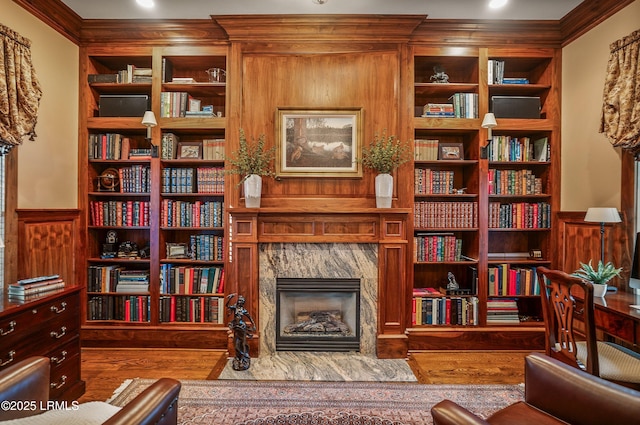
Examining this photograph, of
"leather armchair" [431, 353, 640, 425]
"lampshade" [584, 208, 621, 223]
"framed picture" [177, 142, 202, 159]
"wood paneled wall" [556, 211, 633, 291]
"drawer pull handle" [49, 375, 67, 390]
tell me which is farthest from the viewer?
"framed picture" [177, 142, 202, 159]

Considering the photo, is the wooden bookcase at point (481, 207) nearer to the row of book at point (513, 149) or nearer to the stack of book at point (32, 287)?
the row of book at point (513, 149)

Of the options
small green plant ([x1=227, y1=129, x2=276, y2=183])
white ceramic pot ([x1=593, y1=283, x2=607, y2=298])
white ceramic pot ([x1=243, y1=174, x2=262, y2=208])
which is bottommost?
white ceramic pot ([x1=593, y1=283, x2=607, y2=298])

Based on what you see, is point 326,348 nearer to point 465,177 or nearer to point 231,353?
point 231,353

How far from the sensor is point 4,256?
8.81 ft

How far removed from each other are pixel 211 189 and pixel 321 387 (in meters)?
2.10

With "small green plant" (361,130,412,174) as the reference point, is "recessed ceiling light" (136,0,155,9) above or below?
above

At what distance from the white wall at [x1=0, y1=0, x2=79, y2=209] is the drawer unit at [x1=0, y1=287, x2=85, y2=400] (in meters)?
1.01

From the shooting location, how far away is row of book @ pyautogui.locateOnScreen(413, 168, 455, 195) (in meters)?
3.46

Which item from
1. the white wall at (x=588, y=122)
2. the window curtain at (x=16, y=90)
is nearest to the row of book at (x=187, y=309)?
the window curtain at (x=16, y=90)

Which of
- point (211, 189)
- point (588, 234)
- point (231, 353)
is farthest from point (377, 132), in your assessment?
point (231, 353)

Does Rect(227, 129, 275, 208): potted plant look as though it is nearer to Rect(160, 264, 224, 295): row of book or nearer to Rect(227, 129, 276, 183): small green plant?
Rect(227, 129, 276, 183): small green plant

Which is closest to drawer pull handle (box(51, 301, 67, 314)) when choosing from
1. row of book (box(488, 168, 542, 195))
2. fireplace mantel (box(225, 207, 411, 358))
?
fireplace mantel (box(225, 207, 411, 358))

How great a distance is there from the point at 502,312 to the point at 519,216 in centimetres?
99

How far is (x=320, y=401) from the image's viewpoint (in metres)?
2.52
